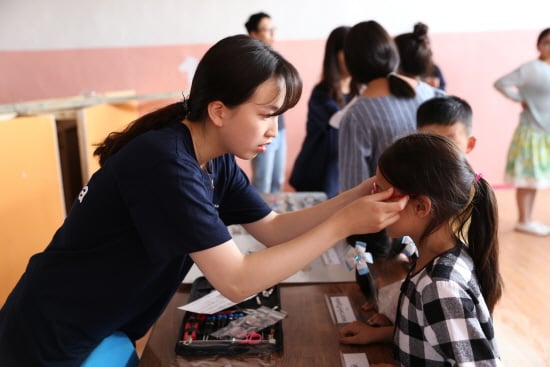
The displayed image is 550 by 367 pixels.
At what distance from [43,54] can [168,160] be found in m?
3.64

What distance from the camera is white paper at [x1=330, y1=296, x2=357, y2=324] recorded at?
Answer: 3.66 feet

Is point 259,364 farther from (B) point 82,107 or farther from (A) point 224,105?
(B) point 82,107

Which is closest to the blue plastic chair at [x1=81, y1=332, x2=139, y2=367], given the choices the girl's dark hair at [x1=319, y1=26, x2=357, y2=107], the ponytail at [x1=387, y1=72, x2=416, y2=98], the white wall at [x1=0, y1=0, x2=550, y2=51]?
the ponytail at [x1=387, y1=72, x2=416, y2=98]

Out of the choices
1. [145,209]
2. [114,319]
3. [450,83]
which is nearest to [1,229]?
[114,319]

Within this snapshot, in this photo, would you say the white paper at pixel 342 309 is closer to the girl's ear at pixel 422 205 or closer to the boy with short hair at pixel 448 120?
the girl's ear at pixel 422 205

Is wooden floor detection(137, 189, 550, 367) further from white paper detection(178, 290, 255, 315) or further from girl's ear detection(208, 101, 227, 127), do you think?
girl's ear detection(208, 101, 227, 127)

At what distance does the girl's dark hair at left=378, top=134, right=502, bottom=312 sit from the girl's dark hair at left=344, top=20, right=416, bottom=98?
28.1 inches

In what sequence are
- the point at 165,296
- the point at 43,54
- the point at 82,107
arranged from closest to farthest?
the point at 165,296
the point at 82,107
the point at 43,54

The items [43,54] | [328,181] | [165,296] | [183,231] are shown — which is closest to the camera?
[183,231]

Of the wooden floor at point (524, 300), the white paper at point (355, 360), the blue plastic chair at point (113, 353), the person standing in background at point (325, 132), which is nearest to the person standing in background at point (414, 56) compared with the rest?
the person standing in background at point (325, 132)

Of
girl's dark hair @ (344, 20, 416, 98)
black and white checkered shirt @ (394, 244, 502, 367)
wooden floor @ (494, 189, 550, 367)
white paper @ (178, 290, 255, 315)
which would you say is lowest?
wooden floor @ (494, 189, 550, 367)

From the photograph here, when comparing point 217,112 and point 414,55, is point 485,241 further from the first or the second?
point 414,55

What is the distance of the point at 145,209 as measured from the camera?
85 cm

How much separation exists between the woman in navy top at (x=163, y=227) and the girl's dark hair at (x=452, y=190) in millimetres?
90
